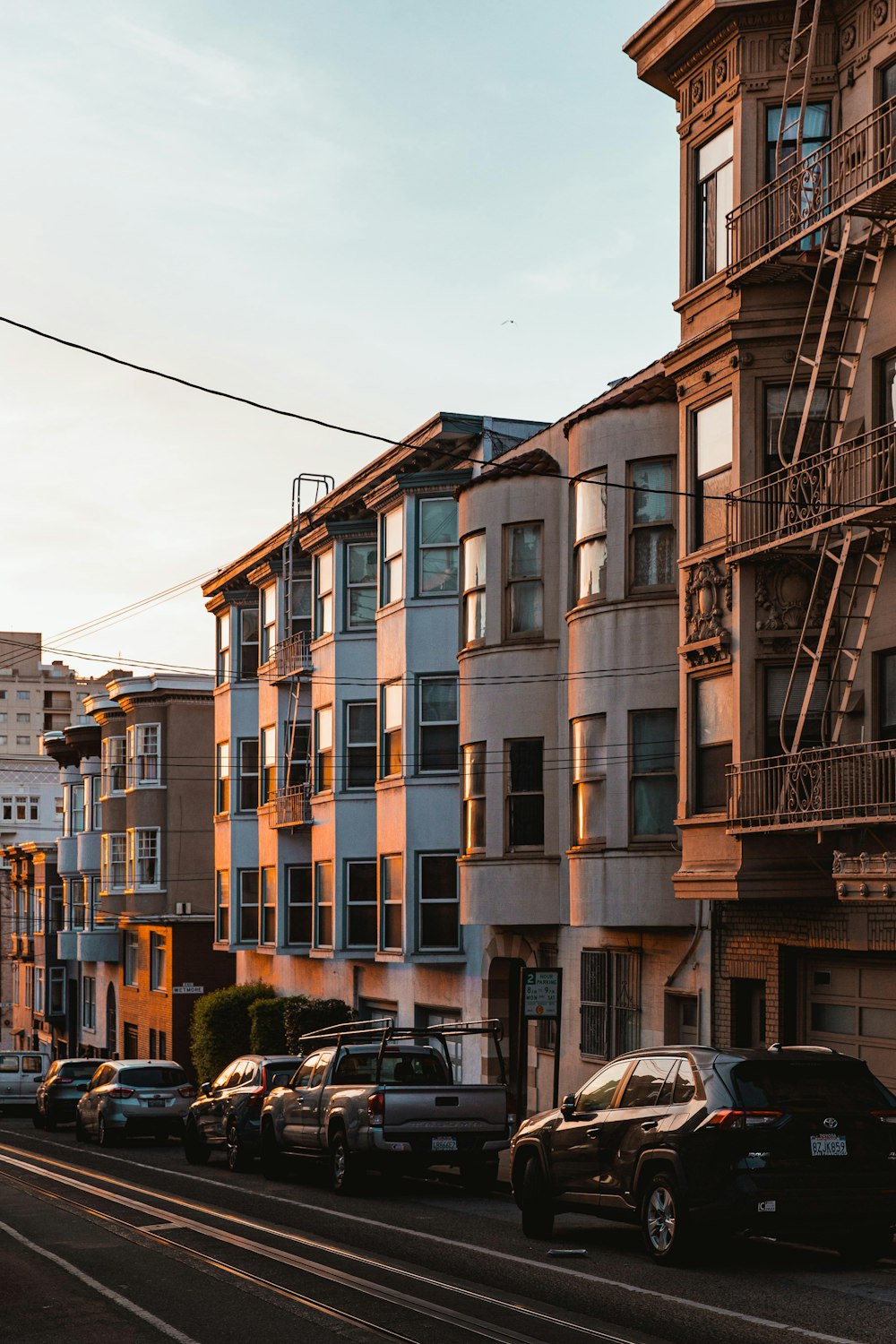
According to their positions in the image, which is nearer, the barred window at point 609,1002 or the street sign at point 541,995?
the street sign at point 541,995

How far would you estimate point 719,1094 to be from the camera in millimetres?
13148

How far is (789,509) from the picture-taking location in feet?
66.3

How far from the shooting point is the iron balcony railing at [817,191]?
19203 mm

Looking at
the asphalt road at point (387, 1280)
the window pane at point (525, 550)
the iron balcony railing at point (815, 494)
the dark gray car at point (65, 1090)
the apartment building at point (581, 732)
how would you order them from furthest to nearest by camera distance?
the dark gray car at point (65, 1090) → the window pane at point (525, 550) → the apartment building at point (581, 732) → the iron balcony railing at point (815, 494) → the asphalt road at point (387, 1280)

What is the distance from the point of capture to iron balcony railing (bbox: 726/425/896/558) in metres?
18.8

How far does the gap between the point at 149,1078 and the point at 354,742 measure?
8423 millimetres

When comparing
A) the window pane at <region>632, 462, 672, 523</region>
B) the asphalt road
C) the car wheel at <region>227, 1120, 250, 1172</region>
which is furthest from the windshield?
the window pane at <region>632, 462, 672, 523</region>

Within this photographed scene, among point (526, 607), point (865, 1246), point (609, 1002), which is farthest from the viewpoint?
point (526, 607)

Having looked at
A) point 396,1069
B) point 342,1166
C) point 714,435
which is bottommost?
point 342,1166

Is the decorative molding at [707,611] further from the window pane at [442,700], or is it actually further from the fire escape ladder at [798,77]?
the window pane at [442,700]

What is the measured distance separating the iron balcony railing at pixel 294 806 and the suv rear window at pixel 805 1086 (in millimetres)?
26152

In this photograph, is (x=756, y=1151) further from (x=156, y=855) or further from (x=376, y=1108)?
(x=156, y=855)

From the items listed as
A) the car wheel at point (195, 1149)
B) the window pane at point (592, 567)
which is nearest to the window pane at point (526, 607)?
the window pane at point (592, 567)

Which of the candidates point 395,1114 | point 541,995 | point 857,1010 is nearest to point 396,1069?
point 395,1114
